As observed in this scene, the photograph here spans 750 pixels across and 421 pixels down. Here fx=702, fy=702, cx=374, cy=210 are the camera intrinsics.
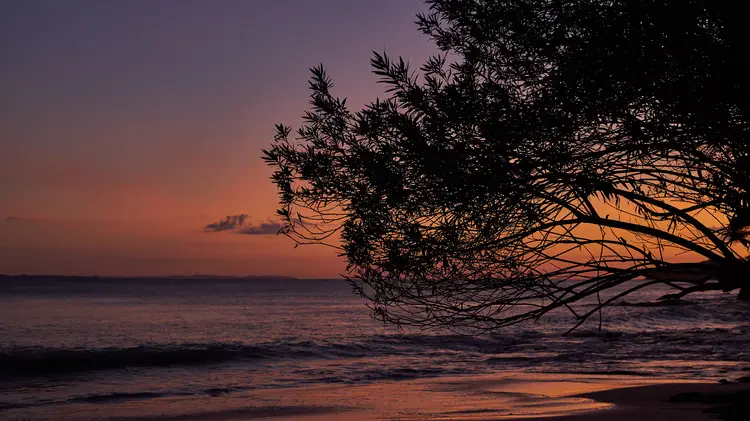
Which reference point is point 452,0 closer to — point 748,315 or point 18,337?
point 18,337

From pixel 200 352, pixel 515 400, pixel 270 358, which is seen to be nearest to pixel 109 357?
pixel 200 352

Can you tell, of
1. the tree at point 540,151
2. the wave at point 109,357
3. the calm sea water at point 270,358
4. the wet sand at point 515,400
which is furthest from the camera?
the wave at point 109,357

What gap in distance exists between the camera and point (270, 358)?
87.9ft

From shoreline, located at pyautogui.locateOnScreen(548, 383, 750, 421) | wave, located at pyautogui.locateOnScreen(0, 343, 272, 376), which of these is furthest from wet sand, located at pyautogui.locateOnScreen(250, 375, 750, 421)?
wave, located at pyautogui.locateOnScreen(0, 343, 272, 376)

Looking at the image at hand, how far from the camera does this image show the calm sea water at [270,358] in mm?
17531

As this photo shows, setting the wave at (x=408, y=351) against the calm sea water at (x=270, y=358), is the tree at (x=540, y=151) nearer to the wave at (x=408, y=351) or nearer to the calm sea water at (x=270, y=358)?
the calm sea water at (x=270, y=358)

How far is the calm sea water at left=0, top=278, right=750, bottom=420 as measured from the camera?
17531mm

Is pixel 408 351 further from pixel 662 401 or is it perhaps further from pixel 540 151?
pixel 540 151

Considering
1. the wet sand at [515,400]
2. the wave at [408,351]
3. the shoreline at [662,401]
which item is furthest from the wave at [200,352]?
the shoreline at [662,401]

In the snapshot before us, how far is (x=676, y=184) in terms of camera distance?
7.18 metres

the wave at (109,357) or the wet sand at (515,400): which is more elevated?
the wave at (109,357)

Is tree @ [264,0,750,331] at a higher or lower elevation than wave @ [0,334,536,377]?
higher

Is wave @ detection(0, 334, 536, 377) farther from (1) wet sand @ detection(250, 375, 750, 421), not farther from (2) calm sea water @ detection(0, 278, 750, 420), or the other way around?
(1) wet sand @ detection(250, 375, 750, 421)

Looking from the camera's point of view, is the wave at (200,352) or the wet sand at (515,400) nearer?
the wet sand at (515,400)
